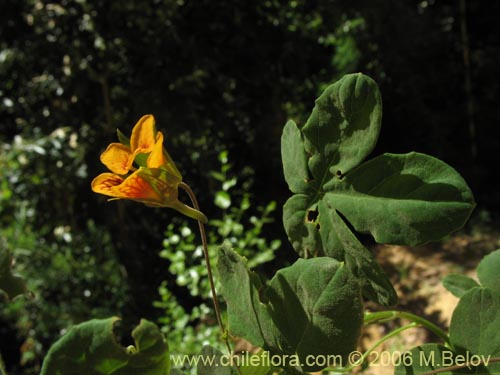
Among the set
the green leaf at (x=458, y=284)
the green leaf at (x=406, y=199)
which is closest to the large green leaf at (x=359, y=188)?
the green leaf at (x=406, y=199)

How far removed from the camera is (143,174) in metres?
0.37

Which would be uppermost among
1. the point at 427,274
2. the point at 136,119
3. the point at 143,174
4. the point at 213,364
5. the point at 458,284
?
the point at 143,174

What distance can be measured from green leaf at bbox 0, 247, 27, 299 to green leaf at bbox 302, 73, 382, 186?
0.26 meters

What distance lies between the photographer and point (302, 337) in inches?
13.8

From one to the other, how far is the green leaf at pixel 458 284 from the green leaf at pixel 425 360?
0.54 ft

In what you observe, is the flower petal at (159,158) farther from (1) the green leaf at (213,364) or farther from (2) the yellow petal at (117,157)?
(1) the green leaf at (213,364)

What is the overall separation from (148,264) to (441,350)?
7.98ft

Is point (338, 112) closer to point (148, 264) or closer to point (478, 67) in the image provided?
point (148, 264)

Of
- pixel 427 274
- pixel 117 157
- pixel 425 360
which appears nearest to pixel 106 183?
pixel 117 157

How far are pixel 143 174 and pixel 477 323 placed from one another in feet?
0.89

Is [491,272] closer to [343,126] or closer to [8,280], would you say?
[343,126]

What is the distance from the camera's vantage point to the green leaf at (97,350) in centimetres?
29

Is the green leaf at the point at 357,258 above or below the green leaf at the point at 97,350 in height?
below

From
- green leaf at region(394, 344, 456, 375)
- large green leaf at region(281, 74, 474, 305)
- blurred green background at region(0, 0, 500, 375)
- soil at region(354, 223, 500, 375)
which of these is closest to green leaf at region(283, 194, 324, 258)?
large green leaf at region(281, 74, 474, 305)
